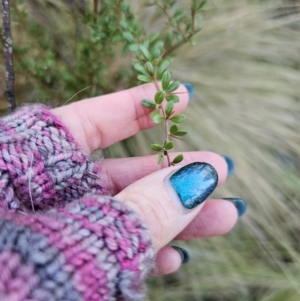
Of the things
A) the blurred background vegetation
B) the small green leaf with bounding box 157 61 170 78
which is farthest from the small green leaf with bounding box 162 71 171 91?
the blurred background vegetation

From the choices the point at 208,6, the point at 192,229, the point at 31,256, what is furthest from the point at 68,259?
the point at 208,6

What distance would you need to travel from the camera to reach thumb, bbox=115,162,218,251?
0.67m

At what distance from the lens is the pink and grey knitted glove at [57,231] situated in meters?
0.52

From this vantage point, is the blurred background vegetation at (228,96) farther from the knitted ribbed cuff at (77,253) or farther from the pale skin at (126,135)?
the knitted ribbed cuff at (77,253)

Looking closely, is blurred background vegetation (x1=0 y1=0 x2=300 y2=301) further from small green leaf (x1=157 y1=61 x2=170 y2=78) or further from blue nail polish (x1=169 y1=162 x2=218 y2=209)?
blue nail polish (x1=169 y1=162 x2=218 y2=209)

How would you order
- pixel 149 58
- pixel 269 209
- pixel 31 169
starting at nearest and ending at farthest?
pixel 31 169, pixel 149 58, pixel 269 209

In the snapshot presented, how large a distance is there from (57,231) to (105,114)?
40 centimetres

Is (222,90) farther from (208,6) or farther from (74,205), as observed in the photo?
(74,205)

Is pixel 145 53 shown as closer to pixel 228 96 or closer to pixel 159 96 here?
pixel 159 96

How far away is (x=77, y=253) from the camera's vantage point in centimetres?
55

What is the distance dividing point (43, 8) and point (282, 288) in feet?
3.01

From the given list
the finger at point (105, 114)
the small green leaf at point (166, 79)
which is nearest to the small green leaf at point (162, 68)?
the small green leaf at point (166, 79)

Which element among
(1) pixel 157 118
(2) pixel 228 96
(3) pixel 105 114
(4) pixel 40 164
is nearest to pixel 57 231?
(4) pixel 40 164

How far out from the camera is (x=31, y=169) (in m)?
0.70
